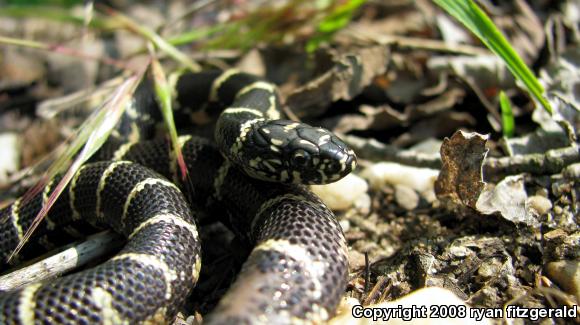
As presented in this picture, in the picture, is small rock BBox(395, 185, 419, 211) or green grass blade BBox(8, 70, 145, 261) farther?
small rock BBox(395, 185, 419, 211)

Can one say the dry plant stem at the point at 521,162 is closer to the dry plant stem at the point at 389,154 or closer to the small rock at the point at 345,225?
the dry plant stem at the point at 389,154

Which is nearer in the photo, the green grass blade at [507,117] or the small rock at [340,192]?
the small rock at [340,192]

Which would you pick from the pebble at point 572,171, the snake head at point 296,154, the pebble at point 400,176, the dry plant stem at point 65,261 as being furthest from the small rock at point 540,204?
the dry plant stem at point 65,261

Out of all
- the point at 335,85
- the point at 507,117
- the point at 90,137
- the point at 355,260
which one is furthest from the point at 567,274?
the point at 90,137

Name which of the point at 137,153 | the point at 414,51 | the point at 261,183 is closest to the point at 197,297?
the point at 261,183

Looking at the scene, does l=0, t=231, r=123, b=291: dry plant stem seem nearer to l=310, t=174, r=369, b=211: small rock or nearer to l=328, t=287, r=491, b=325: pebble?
l=310, t=174, r=369, b=211: small rock

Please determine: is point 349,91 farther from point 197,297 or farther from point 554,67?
point 197,297

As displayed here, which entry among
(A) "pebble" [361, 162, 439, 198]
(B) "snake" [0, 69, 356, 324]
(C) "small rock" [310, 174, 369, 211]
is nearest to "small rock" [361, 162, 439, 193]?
(A) "pebble" [361, 162, 439, 198]
